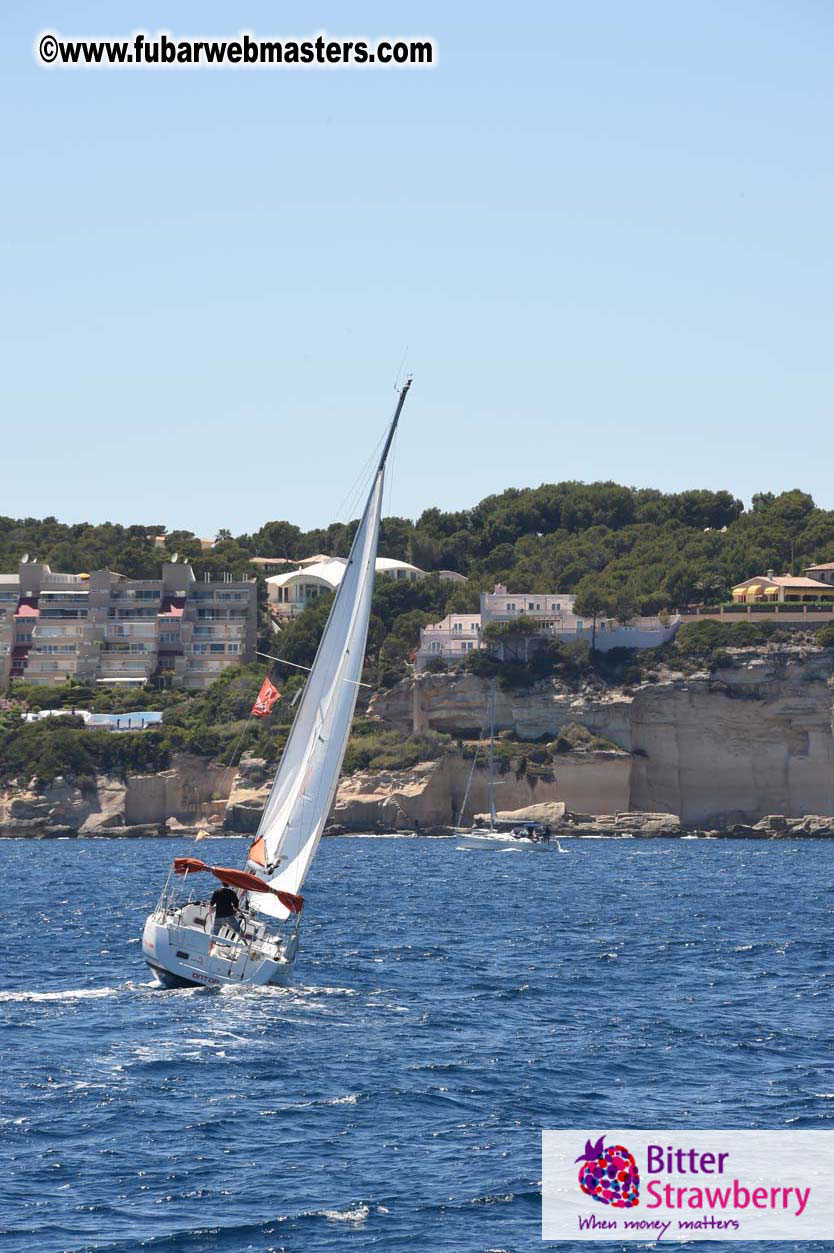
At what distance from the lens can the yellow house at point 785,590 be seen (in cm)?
13938

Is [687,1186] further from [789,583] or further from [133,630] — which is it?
[133,630]

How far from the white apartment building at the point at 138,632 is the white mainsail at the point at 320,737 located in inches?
4565

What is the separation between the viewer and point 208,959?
40.5 m

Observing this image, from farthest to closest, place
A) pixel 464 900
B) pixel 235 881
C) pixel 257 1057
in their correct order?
pixel 464 900 → pixel 235 881 → pixel 257 1057

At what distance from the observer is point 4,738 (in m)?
138

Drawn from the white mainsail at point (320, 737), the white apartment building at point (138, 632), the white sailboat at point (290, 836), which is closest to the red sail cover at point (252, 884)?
the white sailboat at point (290, 836)

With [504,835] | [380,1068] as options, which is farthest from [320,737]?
[504,835]

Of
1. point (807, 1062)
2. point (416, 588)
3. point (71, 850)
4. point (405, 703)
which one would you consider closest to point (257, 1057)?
point (807, 1062)

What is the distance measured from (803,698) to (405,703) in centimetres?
2855

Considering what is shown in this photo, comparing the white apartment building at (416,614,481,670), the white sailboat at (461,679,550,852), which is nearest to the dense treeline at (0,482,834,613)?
the white apartment building at (416,614,481,670)

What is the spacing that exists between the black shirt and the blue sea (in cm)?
192

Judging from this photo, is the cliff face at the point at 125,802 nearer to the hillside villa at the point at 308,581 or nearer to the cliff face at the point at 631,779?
the cliff face at the point at 631,779

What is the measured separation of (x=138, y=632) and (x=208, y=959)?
399 ft

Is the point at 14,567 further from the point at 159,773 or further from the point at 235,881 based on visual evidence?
the point at 235,881
